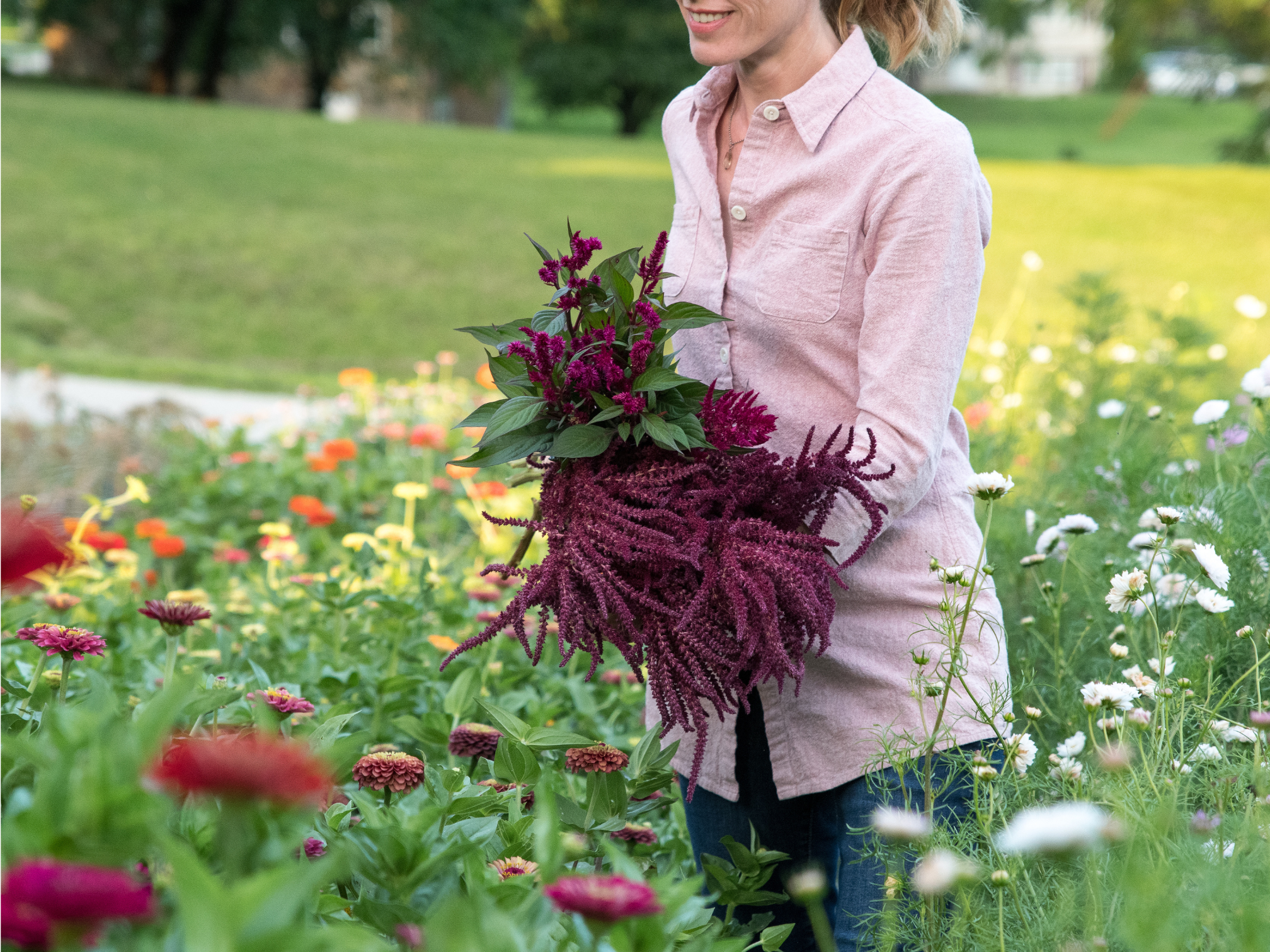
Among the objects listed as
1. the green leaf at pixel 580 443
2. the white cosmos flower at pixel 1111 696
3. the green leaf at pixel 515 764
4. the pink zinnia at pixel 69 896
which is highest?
the green leaf at pixel 580 443

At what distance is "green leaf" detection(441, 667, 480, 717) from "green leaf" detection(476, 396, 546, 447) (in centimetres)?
77

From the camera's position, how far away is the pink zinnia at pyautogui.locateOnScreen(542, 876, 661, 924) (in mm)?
773

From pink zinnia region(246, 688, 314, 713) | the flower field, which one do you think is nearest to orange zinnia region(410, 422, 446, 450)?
the flower field

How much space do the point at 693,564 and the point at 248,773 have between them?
0.64m

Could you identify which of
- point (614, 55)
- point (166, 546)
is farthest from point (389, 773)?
point (614, 55)

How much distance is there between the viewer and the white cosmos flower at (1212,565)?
1.54 meters

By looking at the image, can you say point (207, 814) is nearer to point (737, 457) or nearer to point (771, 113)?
point (737, 457)

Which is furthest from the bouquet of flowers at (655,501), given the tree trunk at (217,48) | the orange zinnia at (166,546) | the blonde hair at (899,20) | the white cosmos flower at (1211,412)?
the tree trunk at (217,48)

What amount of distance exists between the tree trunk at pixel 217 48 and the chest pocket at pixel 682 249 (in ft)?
83.9

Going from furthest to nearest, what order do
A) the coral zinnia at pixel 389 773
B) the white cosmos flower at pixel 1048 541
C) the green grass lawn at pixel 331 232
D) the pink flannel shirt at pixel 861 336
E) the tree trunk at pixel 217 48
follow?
1. the tree trunk at pixel 217 48
2. the green grass lawn at pixel 331 232
3. the white cosmos flower at pixel 1048 541
4. the pink flannel shirt at pixel 861 336
5. the coral zinnia at pixel 389 773

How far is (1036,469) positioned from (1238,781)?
2609 mm

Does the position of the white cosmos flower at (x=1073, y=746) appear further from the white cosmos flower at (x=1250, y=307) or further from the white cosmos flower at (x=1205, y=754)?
the white cosmos flower at (x=1250, y=307)

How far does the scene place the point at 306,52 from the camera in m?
27.2

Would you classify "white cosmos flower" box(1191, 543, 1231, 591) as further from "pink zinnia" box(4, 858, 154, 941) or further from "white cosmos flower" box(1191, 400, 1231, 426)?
"pink zinnia" box(4, 858, 154, 941)
